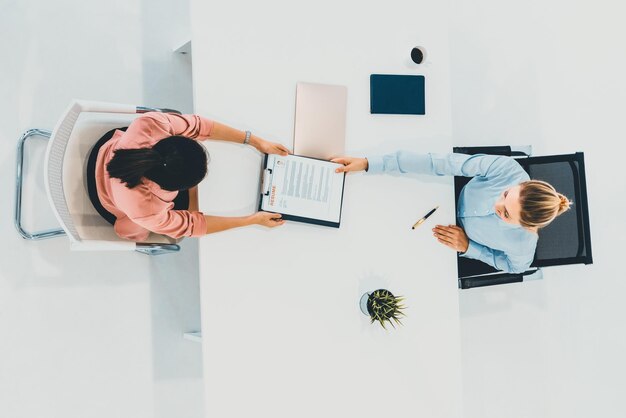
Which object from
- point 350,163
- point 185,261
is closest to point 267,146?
point 350,163

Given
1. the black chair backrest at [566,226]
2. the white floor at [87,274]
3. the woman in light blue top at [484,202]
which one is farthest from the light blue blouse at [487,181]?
the white floor at [87,274]

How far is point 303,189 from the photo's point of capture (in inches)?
63.7

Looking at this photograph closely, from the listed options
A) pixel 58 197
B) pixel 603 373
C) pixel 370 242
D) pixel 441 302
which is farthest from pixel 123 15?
pixel 603 373

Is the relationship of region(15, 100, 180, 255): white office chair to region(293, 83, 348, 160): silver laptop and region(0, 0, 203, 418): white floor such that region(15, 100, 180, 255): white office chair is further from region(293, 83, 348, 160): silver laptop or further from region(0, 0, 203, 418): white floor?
region(0, 0, 203, 418): white floor

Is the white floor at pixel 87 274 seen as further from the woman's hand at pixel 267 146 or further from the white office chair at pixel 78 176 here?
the woman's hand at pixel 267 146

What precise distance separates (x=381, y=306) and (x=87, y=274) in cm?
139

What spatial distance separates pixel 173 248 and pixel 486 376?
5.79ft

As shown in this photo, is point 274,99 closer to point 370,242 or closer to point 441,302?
point 370,242

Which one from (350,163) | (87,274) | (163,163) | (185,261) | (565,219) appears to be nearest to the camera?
(163,163)

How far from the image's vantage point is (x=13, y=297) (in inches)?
80.8

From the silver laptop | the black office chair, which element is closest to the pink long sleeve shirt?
the silver laptop

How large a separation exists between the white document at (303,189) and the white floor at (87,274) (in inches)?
35.5

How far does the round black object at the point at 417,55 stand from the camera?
1.76 m

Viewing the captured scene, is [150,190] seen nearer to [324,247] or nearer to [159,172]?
[159,172]
